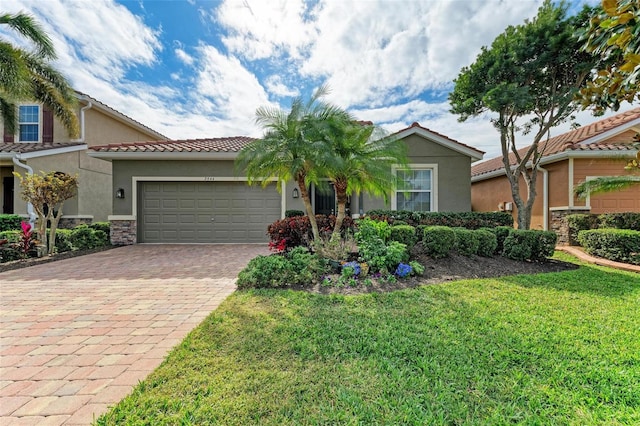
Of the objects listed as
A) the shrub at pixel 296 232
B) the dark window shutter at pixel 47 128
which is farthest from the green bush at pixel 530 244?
the dark window shutter at pixel 47 128

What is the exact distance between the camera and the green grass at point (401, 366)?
208cm

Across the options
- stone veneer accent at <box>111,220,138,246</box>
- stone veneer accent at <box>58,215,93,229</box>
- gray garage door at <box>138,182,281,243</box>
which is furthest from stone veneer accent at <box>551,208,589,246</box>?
stone veneer accent at <box>58,215,93,229</box>

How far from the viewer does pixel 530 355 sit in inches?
111

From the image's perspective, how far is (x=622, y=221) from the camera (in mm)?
9102

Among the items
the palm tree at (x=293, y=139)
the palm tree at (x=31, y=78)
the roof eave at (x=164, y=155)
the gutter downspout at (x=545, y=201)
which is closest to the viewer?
the palm tree at (x=293, y=139)

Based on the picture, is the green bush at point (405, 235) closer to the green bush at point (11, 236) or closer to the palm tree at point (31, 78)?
the green bush at point (11, 236)

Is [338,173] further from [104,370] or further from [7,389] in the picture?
[7,389]

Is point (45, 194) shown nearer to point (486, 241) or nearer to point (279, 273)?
point (279, 273)

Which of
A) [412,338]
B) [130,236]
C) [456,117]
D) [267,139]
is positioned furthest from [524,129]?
[130,236]

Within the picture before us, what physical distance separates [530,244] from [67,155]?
17.8 meters

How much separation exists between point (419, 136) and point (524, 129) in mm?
3525

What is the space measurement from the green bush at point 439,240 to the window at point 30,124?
17987mm

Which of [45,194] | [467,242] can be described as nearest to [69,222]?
[45,194]

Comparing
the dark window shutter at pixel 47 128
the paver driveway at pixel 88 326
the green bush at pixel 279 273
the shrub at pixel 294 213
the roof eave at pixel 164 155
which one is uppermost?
the dark window shutter at pixel 47 128
